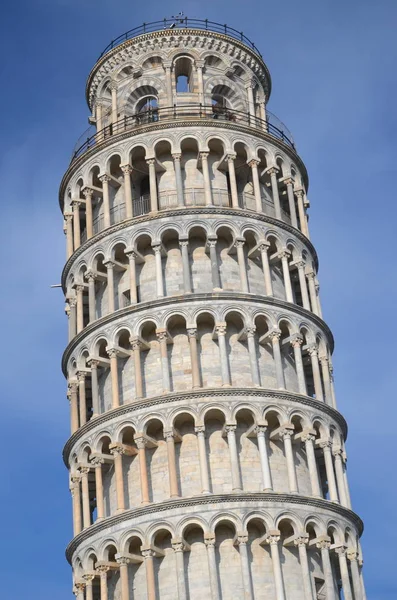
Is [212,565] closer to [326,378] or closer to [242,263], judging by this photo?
[326,378]

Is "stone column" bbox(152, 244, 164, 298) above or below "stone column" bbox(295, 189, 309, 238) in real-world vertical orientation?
below

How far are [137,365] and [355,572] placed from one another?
35.7ft

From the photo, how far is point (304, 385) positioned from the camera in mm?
44594

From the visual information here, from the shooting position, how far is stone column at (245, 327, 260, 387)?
43.2m

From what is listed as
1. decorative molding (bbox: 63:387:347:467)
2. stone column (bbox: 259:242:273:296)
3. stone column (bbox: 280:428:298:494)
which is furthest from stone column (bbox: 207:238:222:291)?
stone column (bbox: 280:428:298:494)

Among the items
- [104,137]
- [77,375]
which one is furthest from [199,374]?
[104,137]

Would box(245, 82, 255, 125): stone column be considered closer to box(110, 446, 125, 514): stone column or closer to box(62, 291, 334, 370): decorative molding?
box(62, 291, 334, 370): decorative molding

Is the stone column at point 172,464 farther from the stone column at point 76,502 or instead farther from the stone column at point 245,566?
the stone column at point 76,502

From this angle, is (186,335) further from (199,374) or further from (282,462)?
(282,462)

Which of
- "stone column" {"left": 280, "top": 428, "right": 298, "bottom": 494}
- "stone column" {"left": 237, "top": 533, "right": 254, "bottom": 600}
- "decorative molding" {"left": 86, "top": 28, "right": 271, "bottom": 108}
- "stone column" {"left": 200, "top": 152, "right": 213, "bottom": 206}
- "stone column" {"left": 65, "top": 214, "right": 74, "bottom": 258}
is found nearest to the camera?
"stone column" {"left": 237, "top": 533, "right": 254, "bottom": 600}

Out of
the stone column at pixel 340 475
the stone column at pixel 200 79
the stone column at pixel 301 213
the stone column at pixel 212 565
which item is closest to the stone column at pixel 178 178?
the stone column at pixel 200 79

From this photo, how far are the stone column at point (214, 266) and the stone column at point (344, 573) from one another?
10663 mm

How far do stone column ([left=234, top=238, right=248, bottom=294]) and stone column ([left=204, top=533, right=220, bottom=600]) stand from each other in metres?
9.96

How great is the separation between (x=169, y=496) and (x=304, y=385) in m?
7.12
